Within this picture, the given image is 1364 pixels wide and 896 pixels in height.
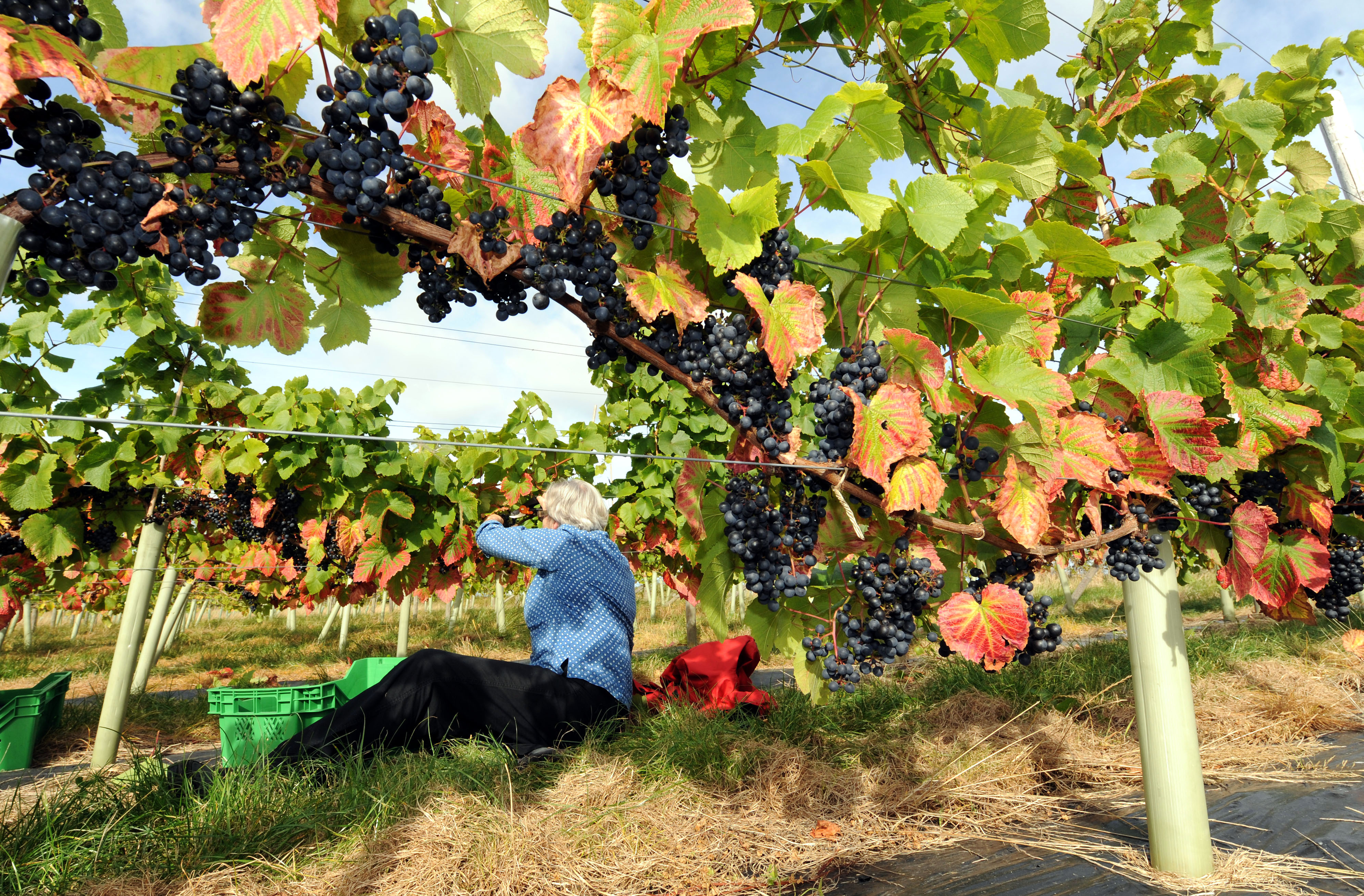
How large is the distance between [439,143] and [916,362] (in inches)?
41.2

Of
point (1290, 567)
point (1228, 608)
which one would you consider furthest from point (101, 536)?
point (1228, 608)

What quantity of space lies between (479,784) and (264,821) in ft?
2.35

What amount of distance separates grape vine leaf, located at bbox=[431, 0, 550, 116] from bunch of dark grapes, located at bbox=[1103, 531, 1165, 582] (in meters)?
1.91

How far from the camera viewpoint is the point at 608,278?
1.34 m

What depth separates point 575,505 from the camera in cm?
342

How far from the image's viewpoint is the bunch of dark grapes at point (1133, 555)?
195 cm

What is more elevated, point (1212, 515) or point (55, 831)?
point (1212, 515)

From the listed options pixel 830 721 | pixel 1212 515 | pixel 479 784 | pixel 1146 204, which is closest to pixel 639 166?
pixel 1146 204

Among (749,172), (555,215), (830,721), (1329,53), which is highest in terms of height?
(1329,53)

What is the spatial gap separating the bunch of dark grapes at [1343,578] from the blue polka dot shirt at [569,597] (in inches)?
128

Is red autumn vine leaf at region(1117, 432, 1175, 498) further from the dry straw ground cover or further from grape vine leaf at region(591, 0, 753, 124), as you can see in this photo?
grape vine leaf at region(591, 0, 753, 124)

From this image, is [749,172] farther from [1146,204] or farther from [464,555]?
[464,555]

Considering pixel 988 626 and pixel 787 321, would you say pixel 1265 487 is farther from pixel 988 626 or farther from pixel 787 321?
pixel 787 321

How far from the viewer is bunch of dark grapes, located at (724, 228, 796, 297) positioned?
151 cm
